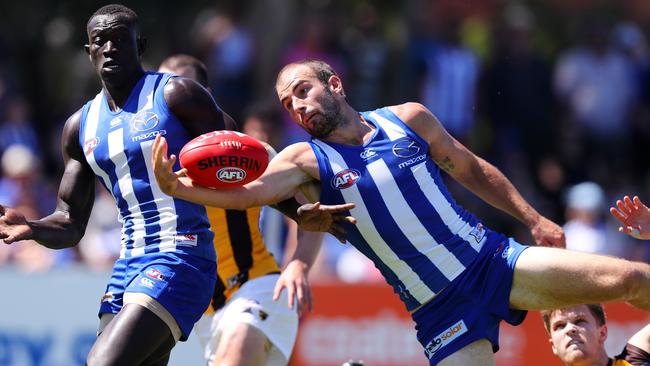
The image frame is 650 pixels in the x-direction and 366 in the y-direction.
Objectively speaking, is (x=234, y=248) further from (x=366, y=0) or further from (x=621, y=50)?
(x=366, y=0)

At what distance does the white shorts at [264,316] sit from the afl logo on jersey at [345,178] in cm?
138

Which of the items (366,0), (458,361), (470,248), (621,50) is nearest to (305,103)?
(470,248)

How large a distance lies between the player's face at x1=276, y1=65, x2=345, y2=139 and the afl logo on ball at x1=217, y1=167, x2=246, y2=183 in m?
0.65

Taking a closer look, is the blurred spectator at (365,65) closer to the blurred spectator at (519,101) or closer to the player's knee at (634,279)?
the blurred spectator at (519,101)

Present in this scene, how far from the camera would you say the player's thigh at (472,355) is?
20.1 ft

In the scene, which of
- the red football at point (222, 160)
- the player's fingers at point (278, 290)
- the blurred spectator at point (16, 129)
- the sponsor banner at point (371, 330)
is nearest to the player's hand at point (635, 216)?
the player's fingers at point (278, 290)

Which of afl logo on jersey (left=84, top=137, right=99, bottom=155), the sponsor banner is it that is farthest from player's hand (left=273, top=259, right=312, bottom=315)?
the sponsor banner

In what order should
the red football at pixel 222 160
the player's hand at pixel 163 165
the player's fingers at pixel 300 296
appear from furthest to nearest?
the player's fingers at pixel 300 296, the red football at pixel 222 160, the player's hand at pixel 163 165

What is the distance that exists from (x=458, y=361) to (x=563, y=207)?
23.8ft

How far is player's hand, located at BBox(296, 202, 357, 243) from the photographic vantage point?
581 cm

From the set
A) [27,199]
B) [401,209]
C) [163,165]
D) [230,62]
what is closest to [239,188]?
[163,165]

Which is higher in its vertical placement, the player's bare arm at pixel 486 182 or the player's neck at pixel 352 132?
the player's neck at pixel 352 132

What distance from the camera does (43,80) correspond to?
1494 centimetres

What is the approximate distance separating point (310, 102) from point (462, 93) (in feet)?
23.3
